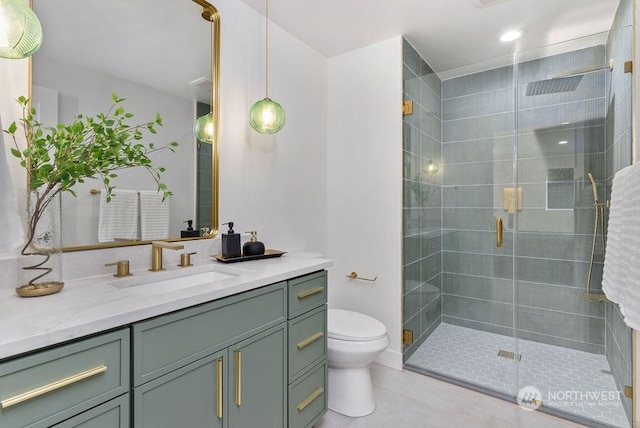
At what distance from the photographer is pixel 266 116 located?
1953 mm

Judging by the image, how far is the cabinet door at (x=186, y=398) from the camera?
0.96 m

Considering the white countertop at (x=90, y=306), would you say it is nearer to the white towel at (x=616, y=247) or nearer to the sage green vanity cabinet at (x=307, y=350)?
the sage green vanity cabinet at (x=307, y=350)

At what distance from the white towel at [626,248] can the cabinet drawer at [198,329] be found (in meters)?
1.27

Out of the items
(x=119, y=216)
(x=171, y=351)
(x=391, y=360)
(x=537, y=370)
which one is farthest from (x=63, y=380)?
(x=537, y=370)

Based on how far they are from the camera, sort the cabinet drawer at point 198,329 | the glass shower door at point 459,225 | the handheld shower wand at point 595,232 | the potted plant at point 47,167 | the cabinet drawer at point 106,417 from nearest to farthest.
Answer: the cabinet drawer at point 106,417 < the cabinet drawer at point 198,329 < the potted plant at point 47,167 < the handheld shower wand at point 595,232 < the glass shower door at point 459,225

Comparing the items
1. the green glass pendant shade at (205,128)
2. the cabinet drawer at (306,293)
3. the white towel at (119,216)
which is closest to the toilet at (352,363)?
the cabinet drawer at (306,293)

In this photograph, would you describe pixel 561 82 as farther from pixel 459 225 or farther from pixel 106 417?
pixel 106 417

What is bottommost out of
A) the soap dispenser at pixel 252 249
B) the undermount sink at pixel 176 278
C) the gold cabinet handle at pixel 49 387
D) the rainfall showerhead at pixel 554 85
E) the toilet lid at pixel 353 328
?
the toilet lid at pixel 353 328

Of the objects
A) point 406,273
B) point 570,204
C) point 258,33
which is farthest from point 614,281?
point 258,33

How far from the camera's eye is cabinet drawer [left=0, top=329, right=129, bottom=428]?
712 millimetres

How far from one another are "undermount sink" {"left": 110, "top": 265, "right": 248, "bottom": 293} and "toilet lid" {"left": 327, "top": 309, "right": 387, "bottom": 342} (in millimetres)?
767

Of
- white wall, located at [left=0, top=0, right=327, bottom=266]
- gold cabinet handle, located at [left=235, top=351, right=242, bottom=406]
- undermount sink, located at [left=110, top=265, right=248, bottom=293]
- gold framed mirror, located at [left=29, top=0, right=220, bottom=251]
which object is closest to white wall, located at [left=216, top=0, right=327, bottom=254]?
white wall, located at [left=0, top=0, right=327, bottom=266]

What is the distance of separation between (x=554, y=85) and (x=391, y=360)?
2.29m

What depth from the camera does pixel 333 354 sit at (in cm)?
188
